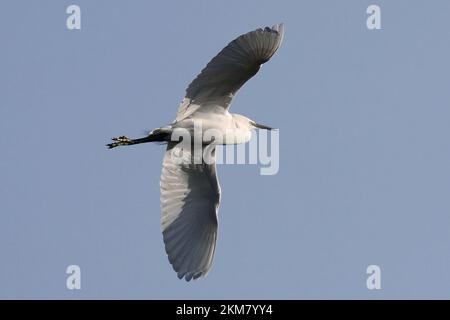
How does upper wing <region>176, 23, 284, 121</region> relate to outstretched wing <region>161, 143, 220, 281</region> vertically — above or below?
above

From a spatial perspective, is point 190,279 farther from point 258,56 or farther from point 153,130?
point 258,56

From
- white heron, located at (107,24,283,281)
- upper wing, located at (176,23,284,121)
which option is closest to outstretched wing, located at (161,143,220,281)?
white heron, located at (107,24,283,281)

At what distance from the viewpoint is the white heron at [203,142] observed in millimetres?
11617

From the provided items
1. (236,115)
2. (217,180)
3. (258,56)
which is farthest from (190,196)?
(258,56)

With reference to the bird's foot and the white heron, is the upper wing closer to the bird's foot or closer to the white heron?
the white heron

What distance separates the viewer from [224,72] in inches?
466

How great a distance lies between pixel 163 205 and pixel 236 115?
1588 mm

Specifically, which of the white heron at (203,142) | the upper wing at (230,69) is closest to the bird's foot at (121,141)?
the white heron at (203,142)

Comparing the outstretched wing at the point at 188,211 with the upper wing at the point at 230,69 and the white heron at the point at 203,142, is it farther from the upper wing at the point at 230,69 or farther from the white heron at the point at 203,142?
the upper wing at the point at 230,69

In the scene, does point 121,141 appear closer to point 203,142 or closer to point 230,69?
point 203,142

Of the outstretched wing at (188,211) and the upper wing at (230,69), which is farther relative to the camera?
the outstretched wing at (188,211)

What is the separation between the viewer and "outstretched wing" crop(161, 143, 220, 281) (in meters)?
11.9
